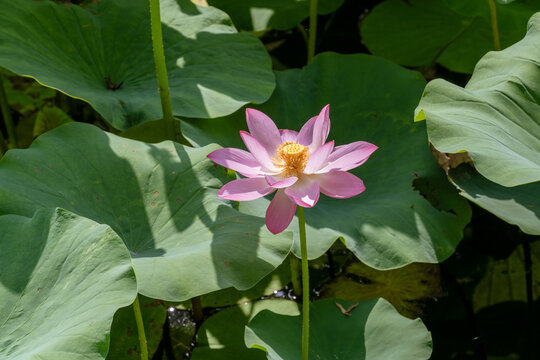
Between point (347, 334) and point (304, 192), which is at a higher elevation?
point (304, 192)

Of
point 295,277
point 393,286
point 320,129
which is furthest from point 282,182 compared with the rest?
point 393,286

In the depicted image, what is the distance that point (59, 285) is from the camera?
1069mm

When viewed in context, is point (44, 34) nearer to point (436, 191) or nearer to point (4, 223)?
point (4, 223)

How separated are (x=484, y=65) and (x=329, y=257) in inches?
27.8

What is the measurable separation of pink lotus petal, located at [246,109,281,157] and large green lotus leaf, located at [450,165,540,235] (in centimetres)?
56

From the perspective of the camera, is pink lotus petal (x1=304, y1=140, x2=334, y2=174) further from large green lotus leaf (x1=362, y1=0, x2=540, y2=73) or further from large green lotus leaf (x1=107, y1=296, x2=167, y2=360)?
large green lotus leaf (x1=362, y1=0, x2=540, y2=73)

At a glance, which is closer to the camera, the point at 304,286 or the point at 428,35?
the point at 304,286

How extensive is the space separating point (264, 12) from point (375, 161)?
Result: 0.79 m

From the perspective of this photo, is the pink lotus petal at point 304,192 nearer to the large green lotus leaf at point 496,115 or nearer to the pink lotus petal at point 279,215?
the pink lotus petal at point 279,215

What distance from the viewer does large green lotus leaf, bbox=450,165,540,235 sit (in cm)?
142

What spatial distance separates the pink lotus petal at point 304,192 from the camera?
37.5 inches

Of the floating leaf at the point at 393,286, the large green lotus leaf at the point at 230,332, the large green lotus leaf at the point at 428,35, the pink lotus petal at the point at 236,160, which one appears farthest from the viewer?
the large green lotus leaf at the point at 428,35

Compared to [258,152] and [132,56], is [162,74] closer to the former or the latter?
[132,56]

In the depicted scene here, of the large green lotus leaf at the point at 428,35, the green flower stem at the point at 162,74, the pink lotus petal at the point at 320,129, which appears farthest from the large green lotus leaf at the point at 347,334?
the large green lotus leaf at the point at 428,35
